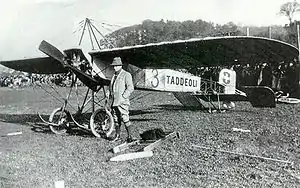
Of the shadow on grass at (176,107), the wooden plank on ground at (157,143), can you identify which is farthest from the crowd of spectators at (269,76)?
the wooden plank on ground at (157,143)

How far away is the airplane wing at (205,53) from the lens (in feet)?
18.2

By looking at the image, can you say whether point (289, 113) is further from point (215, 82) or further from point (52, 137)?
point (52, 137)

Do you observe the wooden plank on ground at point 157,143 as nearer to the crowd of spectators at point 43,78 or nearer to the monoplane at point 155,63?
the monoplane at point 155,63

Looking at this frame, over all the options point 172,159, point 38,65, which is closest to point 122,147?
point 172,159

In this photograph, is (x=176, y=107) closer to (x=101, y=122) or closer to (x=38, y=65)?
(x=38, y=65)

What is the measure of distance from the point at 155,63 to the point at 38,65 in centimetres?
287

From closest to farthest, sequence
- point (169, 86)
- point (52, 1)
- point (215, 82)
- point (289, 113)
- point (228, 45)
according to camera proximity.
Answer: point (52, 1), point (228, 45), point (289, 113), point (169, 86), point (215, 82)

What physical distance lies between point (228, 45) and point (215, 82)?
530 cm

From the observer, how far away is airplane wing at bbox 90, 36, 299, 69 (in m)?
5.54

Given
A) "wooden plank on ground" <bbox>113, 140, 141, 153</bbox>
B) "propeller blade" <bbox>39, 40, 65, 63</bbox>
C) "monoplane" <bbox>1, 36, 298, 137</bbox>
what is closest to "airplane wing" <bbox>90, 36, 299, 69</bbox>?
"monoplane" <bbox>1, 36, 298, 137</bbox>

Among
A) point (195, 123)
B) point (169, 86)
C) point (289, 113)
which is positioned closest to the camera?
point (195, 123)

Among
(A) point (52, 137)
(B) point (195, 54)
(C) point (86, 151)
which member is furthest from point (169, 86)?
(C) point (86, 151)

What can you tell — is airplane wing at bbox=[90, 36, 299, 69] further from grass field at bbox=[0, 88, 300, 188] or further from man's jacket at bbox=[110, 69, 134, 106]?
grass field at bbox=[0, 88, 300, 188]

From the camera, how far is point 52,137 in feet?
23.3
